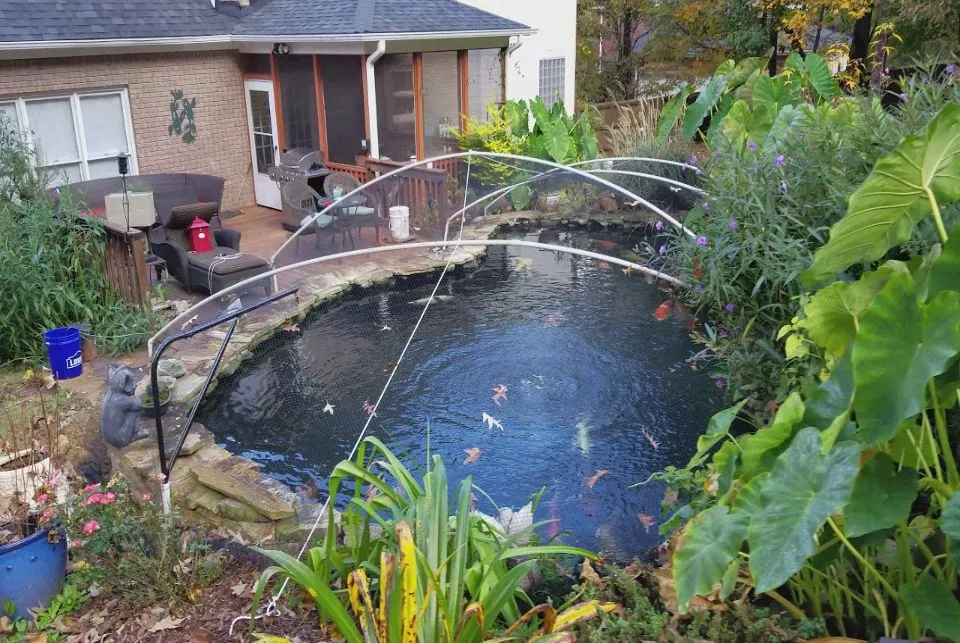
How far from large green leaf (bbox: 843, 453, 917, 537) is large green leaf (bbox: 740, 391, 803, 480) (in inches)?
12.6

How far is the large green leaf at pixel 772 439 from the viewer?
264 cm

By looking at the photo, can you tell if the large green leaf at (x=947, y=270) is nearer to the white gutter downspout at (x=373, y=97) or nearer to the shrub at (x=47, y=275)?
the shrub at (x=47, y=275)

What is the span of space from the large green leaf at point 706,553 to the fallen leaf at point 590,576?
1.02 m

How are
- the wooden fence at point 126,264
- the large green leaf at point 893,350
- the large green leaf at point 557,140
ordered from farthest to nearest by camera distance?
the large green leaf at point 557,140 → the wooden fence at point 126,264 → the large green leaf at point 893,350

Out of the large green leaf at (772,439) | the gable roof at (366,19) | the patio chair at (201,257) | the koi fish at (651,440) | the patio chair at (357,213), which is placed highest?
the gable roof at (366,19)

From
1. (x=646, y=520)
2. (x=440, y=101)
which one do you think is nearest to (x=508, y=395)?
(x=646, y=520)

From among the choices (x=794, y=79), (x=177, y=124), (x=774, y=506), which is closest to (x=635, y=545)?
(x=774, y=506)

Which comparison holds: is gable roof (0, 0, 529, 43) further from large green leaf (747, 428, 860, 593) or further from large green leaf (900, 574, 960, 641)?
large green leaf (900, 574, 960, 641)

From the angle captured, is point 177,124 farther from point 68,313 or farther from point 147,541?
point 147,541

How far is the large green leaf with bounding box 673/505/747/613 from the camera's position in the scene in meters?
2.43

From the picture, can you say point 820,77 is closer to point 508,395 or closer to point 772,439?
point 508,395

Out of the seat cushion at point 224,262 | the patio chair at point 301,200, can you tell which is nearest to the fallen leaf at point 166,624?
the seat cushion at point 224,262

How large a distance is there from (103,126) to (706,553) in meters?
9.50

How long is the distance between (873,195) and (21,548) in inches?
148
